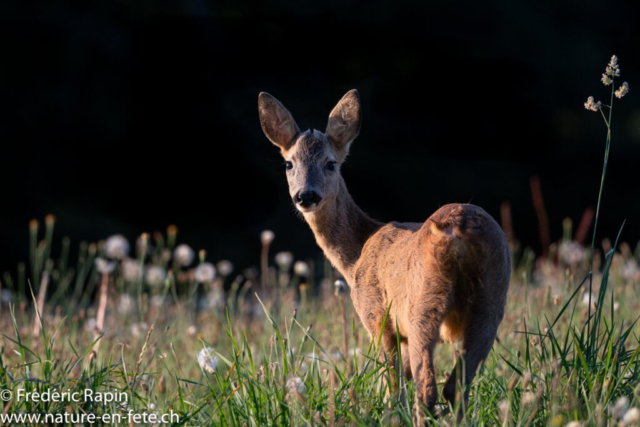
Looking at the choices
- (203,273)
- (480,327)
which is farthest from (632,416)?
(203,273)

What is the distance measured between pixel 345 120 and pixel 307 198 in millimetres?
656

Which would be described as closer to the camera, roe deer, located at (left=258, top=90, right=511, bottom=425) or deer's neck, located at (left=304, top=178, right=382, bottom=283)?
roe deer, located at (left=258, top=90, right=511, bottom=425)

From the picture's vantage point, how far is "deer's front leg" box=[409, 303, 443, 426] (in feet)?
8.19

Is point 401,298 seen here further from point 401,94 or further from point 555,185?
point 555,185

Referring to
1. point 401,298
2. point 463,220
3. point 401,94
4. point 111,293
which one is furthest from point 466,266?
point 401,94

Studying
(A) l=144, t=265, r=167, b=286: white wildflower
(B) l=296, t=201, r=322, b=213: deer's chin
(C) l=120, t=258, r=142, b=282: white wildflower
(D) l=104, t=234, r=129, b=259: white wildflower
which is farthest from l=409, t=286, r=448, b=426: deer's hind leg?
(C) l=120, t=258, r=142, b=282: white wildflower

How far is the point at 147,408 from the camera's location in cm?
260

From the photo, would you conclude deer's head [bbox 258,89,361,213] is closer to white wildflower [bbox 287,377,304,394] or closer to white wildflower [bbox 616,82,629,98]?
white wildflower [bbox 287,377,304,394]

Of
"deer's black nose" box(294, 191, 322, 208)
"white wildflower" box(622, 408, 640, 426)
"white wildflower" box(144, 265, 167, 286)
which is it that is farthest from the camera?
"white wildflower" box(144, 265, 167, 286)

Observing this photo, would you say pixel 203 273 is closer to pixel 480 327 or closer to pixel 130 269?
pixel 130 269

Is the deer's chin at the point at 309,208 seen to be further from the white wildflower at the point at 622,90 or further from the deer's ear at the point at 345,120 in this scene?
the white wildflower at the point at 622,90

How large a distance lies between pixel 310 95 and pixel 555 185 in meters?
4.05

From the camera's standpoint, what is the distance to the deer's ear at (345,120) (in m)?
4.03

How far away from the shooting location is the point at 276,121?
412cm
